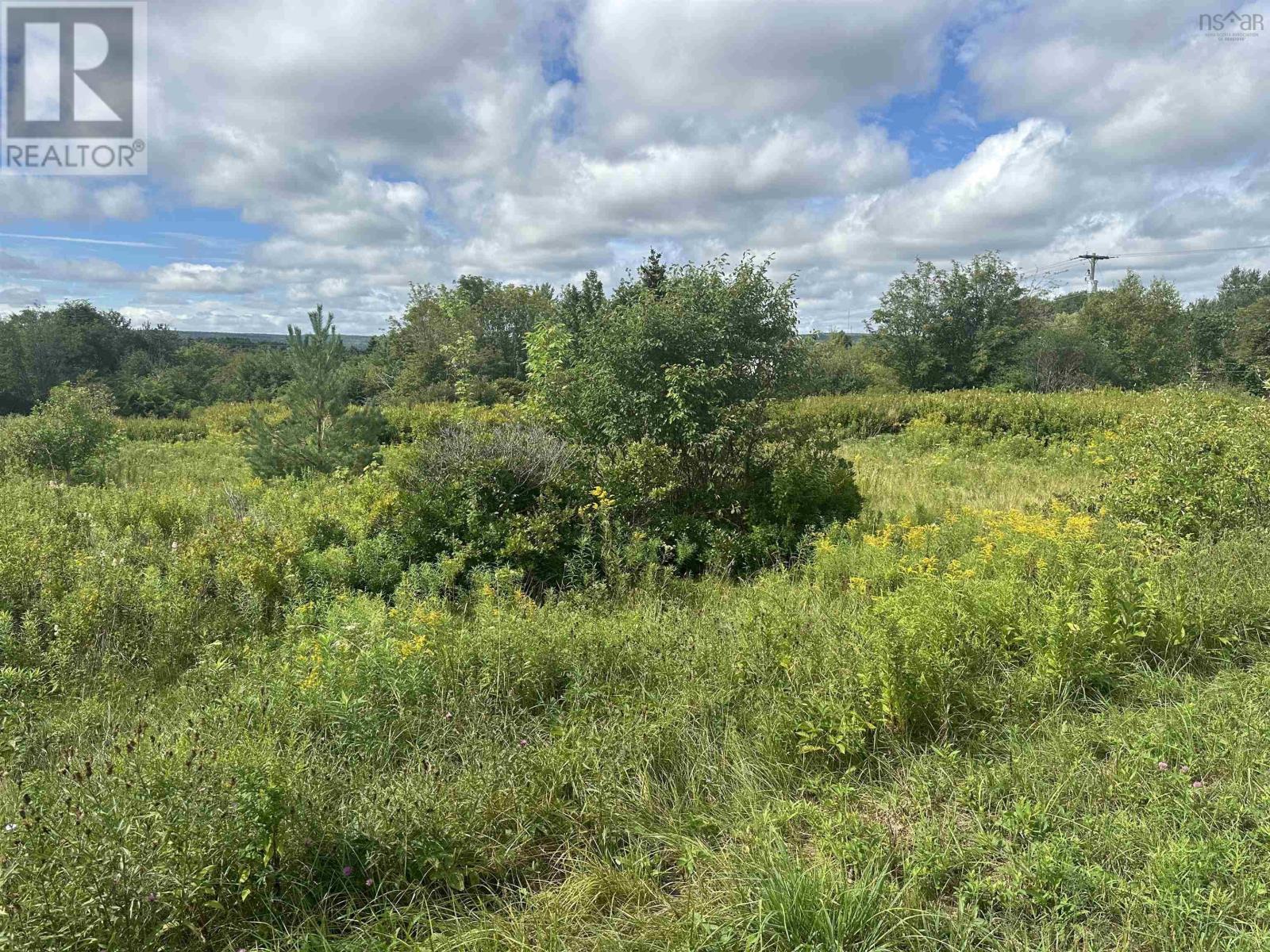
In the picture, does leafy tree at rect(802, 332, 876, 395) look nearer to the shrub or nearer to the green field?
the shrub

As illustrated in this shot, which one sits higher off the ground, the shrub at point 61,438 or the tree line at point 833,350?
the tree line at point 833,350

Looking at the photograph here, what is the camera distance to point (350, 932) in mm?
2127

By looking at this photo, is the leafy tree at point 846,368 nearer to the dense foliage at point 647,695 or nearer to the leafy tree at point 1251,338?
the dense foliage at point 647,695

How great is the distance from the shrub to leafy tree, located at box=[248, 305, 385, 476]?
3.20 meters

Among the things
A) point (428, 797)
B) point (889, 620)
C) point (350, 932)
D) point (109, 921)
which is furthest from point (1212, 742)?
point (109, 921)

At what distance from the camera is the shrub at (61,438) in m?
9.59

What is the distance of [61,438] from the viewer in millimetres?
9789

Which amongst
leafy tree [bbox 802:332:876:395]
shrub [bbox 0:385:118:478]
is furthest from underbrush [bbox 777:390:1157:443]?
shrub [bbox 0:385:118:478]

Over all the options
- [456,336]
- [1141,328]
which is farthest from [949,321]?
[456,336]

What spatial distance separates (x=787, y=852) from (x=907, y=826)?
0.52 m

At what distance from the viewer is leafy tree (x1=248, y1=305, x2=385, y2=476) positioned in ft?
28.9

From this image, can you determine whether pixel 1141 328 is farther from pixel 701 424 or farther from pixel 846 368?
pixel 701 424

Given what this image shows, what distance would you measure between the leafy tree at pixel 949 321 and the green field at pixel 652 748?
23702mm

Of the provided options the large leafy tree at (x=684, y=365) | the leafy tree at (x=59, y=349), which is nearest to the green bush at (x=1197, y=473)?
the large leafy tree at (x=684, y=365)
